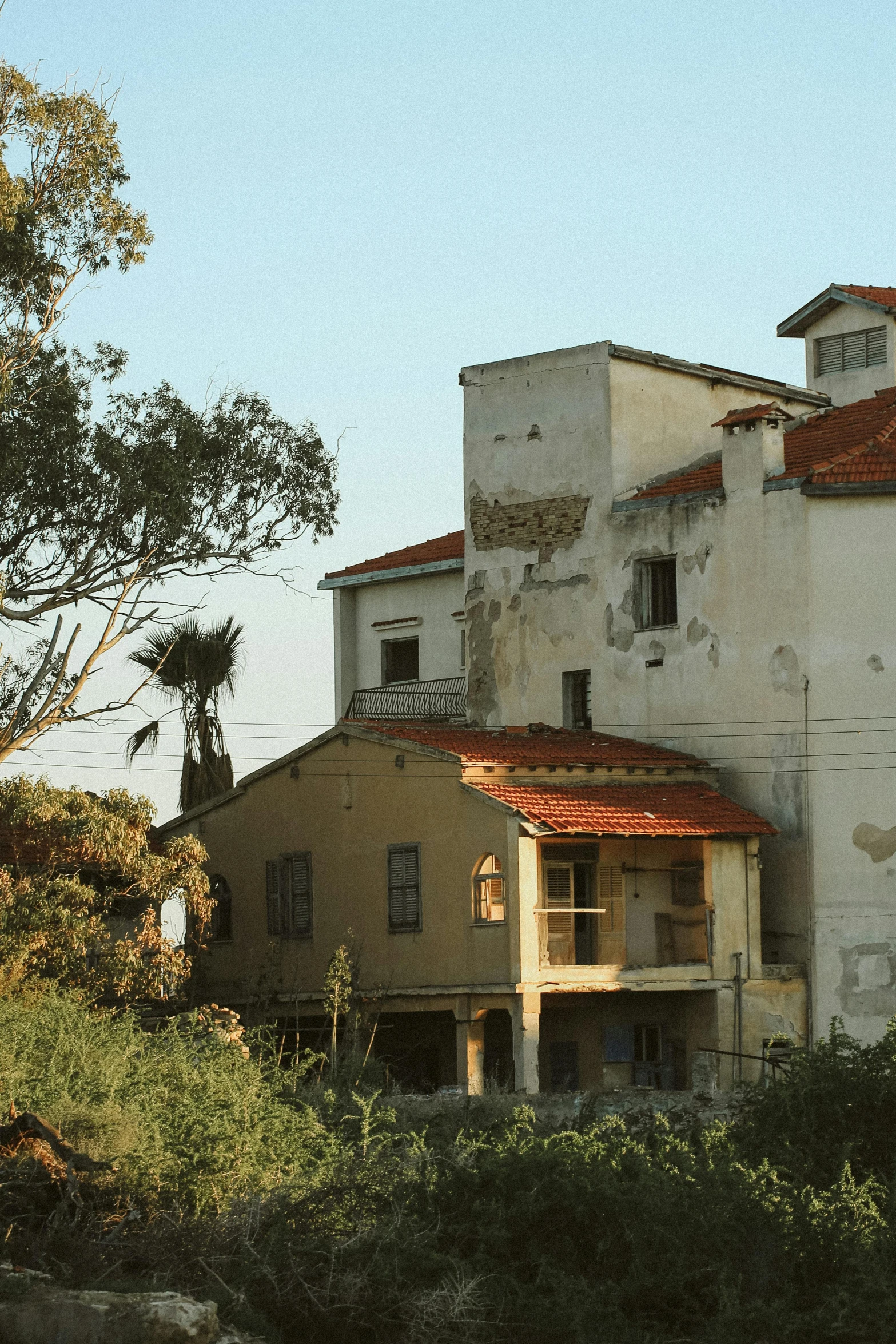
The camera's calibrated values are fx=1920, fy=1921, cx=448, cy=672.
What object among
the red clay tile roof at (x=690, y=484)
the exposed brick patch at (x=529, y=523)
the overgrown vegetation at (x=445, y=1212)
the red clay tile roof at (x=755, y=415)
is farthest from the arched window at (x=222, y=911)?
the overgrown vegetation at (x=445, y=1212)

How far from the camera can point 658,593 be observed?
118 feet

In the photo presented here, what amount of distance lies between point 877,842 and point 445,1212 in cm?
1673

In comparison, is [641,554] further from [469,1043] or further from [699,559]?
[469,1043]

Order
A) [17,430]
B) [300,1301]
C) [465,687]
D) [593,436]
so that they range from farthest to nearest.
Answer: [465,687]
[593,436]
[17,430]
[300,1301]

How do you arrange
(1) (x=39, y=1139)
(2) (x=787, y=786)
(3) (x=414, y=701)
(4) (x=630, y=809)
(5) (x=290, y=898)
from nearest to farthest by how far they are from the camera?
(1) (x=39, y=1139)
(4) (x=630, y=809)
(2) (x=787, y=786)
(5) (x=290, y=898)
(3) (x=414, y=701)

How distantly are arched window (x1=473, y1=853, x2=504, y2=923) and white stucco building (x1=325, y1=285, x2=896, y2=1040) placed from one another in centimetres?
519

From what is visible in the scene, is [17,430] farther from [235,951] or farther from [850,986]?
[850,986]

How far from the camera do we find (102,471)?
102ft

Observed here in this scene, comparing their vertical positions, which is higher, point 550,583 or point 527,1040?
point 550,583

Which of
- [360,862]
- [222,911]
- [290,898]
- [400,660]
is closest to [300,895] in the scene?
[290,898]

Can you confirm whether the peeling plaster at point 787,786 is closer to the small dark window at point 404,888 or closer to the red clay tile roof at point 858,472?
the red clay tile roof at point 858,472

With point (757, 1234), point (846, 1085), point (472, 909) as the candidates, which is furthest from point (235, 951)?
point (757, 1234)

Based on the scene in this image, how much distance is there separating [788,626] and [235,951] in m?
11.4

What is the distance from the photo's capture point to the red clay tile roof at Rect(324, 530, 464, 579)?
4175cm
